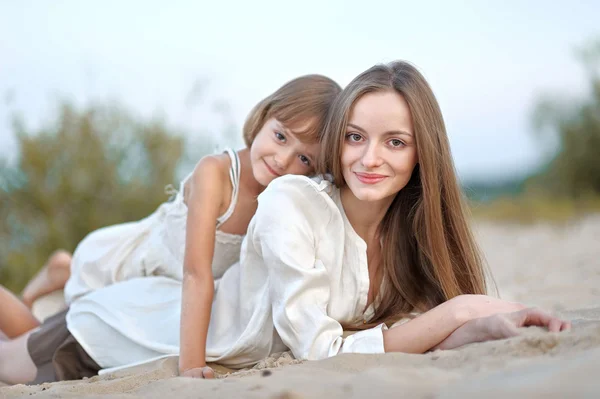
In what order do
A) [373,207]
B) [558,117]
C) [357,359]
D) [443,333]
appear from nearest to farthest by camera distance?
1. [357,359]
2. [443,333]
3. [373,207]
4. [558,117]

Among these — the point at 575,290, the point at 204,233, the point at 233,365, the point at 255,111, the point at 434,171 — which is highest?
the point at 255,111

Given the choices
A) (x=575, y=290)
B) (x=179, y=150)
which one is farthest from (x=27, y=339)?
(x=179, y=150)

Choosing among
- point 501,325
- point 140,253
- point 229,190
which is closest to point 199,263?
point 229,190

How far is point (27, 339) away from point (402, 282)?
1769 mm

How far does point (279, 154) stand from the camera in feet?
9.91

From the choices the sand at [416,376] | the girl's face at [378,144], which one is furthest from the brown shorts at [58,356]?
the girl's face at [378,144]

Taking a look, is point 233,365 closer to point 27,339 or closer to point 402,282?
point 402,282

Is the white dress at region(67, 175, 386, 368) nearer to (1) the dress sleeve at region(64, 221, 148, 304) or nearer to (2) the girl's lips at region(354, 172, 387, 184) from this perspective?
(2) the girl's lips at region(354, 172, 387, 184)

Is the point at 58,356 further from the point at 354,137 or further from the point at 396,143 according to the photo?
the point at 396,143

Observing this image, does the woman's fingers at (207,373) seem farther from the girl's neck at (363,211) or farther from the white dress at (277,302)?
the girl's neck at (363,211)

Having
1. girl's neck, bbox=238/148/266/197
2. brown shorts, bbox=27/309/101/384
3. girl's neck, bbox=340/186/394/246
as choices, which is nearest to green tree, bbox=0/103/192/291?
brown shorts, bbox=27/309/101/384

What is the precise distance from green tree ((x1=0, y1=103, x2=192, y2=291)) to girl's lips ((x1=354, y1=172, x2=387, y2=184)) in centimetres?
478

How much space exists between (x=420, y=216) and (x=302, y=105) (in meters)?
0.70

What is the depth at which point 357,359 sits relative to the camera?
6.99 feet
